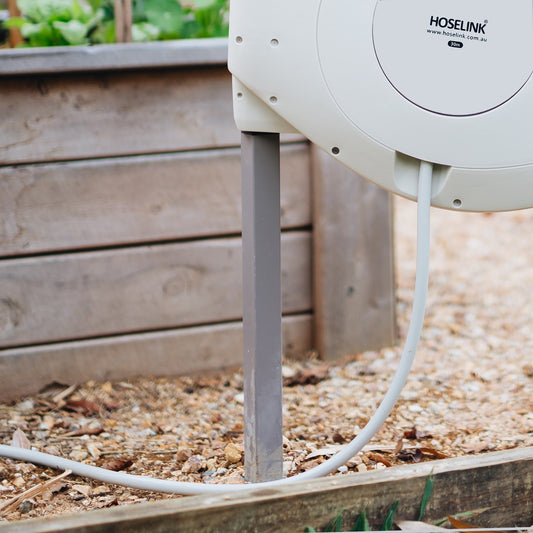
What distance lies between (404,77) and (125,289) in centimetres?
97

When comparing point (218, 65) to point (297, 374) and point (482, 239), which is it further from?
point (482, 239)

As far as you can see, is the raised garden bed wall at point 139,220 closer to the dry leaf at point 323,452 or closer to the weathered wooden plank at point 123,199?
the weathered wooden plank at point 123,199

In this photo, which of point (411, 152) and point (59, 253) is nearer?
point (411, 152)

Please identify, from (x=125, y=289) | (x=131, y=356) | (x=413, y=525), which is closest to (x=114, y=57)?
(x=125, y=289)

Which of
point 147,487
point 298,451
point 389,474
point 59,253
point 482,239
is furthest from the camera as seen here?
point 482,239

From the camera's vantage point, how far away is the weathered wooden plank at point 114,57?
1.51 metres

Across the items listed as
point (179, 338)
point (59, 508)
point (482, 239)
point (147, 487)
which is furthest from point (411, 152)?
point (482, 239)

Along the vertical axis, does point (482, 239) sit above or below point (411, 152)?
below

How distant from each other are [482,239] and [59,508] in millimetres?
2396

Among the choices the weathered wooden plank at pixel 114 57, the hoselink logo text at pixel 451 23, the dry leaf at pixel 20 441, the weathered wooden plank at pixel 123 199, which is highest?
the weathered wooden plank at pixel 114 57

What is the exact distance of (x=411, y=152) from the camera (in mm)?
940

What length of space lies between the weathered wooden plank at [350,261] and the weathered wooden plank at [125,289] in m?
0.07

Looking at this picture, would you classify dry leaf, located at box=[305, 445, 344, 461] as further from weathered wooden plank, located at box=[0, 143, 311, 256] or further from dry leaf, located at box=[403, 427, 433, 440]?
weathered wooden plank, located at box=[0, 143, 311, 256]

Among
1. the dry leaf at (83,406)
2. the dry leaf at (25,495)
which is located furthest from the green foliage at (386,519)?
the dry leaf at (83,406)
